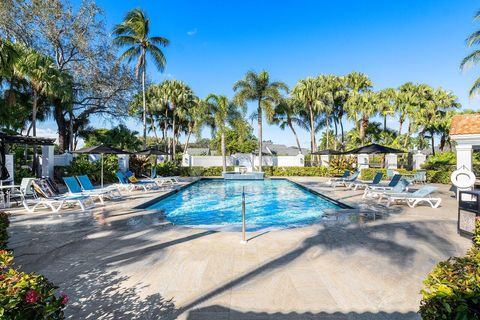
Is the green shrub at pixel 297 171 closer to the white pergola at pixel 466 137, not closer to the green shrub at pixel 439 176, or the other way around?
the green shrub at pixel 439 176

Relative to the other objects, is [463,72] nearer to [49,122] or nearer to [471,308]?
[471,308]

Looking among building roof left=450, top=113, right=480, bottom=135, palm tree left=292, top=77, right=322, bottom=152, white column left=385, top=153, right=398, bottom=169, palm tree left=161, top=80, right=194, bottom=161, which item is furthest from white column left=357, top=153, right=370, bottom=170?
palm tree left=161, top=80, right=194, bottom=161

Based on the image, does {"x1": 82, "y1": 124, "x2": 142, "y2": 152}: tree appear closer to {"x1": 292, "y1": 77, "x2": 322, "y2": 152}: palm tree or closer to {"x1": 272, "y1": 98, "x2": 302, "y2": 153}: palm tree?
{"x1": 272, "y1": 98, "x2": 302, "y2": 153}: palm tree

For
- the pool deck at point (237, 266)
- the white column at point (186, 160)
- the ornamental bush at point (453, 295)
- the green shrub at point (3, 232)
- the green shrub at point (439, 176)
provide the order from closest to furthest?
1. the ornamental bush at point (453, 295)
2. the pool deck at point (237, 266)
3. the green shrub at point (3, 232)
4. the green shrub at point (439, 176)
5. the white column at point (186, 160)

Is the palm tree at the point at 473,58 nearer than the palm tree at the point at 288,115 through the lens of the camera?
Yes

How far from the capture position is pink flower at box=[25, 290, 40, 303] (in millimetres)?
1601

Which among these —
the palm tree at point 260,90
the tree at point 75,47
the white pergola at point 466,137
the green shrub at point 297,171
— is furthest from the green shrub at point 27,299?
the green shrub at point 297,171

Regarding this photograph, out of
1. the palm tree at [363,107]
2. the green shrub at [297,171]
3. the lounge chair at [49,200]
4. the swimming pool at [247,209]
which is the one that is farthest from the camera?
the palm tree at [363,107]

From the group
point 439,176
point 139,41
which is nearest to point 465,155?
point 439,176

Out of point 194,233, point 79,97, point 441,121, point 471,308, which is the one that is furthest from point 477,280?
point 441,121

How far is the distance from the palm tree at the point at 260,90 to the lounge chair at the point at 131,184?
1219cm

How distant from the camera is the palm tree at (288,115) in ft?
104

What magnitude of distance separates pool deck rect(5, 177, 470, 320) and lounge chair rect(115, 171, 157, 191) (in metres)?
6.99

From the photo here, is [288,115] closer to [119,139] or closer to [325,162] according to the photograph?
[325,162]
